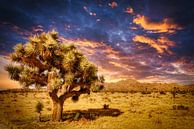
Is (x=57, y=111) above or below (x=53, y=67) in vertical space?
below

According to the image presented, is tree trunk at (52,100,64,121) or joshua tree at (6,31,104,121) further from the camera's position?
tree trunk at (52,100,64,121)

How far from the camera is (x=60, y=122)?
22016 mm

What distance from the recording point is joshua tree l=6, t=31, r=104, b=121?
69.4 ft

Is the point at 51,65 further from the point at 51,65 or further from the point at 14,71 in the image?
the point at 14,71

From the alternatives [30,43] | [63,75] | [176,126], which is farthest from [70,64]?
[176,126]

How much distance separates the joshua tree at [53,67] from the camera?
2116cm

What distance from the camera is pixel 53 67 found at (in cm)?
2248

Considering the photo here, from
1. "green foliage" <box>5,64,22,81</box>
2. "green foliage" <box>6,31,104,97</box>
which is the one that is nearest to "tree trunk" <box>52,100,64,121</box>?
A: "green foliage" <box>6,31,104,97</box>

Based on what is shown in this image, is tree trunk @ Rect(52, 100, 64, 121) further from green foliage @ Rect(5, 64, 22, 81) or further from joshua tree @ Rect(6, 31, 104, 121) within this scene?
green foliage @ Rect(5, 64, 22, 81)

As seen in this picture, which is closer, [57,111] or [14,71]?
[14,71]

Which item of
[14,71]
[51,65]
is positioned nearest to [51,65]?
[51,65]

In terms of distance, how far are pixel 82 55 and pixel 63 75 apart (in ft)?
7.97

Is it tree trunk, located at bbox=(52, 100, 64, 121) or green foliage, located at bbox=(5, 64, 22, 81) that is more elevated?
green foliage, located at bbox=(5, 64, 22, 81)

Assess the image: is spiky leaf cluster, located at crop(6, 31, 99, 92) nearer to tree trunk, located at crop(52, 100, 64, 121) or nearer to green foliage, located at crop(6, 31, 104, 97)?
green foliage, located at crop(6, 31, 104, 97)
